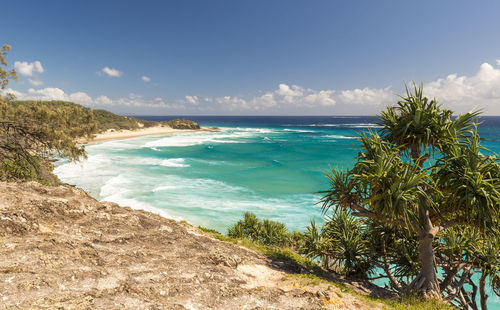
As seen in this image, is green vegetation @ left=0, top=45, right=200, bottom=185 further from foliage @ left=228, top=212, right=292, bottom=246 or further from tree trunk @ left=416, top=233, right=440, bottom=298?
tree trunk @ left=416, top=233, right=440, bottom=298

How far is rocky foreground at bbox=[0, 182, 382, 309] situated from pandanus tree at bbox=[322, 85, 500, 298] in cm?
275

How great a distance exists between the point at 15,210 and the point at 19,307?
4419 mm

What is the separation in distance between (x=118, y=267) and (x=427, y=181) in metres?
9.47

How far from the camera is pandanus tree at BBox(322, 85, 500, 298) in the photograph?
22.3 ft

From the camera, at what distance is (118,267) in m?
5.62

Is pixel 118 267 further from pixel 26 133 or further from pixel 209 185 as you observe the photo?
pixel 209 185

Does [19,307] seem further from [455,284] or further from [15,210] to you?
[455,284]

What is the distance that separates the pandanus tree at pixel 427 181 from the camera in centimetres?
679

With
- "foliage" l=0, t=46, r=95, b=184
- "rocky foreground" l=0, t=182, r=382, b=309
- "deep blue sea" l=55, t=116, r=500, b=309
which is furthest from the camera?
"deep blue sea" l=55, t=116, r=500, b=309

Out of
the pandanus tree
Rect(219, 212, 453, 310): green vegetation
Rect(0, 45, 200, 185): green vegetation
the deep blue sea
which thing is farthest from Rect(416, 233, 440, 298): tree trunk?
Rect(0, 45, 200, 185): green vegetation

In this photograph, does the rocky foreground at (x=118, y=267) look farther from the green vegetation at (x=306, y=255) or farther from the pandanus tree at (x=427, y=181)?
the pandanus tree at (x=427, y=181)

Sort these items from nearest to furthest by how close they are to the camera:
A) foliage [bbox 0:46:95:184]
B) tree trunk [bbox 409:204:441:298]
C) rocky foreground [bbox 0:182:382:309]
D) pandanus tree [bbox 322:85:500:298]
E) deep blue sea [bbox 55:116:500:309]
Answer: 1. rocky foreground [bbox 0:182:382:309]
2. pandanus tree [bbox 322:85:500:298]
3. tree trunk [bbox 409:204:441:298]
4. foliage [bbox 0:46:95:184]
5. deep blue sea [bbox 55:116:500:309]

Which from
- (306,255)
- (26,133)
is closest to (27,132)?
(26,133)

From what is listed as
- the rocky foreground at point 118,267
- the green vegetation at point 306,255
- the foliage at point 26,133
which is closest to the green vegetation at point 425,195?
the green vegetation at point 306,255
